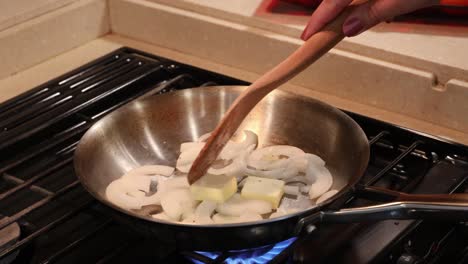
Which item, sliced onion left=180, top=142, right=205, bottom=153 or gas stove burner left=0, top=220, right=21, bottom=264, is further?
sliced onion left=180, top=142, right=205, bottom=153

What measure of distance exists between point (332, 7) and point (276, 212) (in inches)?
8.4

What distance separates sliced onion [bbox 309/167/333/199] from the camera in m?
0.82

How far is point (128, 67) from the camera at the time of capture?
1.10 metres

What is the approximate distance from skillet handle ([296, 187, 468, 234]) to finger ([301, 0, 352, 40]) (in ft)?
0.68

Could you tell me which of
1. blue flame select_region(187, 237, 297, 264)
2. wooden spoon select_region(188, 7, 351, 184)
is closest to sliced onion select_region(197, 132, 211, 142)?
wooden spoon select_region(188, 7, 351, 184)

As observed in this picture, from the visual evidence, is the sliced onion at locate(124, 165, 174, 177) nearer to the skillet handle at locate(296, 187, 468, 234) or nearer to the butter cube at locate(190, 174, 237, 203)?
the butter cube at locate(190, 174, 237, 203)

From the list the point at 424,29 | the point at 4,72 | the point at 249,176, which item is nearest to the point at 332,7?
the point at 249,176

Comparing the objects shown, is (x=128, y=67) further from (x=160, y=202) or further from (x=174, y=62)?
(x=160, y=202)

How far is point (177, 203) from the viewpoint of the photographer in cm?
78

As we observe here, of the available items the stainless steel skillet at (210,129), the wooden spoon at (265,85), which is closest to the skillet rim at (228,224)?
the stainless steel skillet at (210,129)

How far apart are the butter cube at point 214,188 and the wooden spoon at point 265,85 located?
0.05 ft

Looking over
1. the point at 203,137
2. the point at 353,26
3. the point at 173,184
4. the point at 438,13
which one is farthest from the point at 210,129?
the point at 438,13

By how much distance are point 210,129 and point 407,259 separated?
321 millimetres

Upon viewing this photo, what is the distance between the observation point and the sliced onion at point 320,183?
82 centimetres
